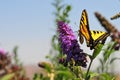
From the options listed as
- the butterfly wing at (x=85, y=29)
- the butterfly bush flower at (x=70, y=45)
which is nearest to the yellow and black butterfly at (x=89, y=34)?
the butterfly wing at (x=85, y=29)

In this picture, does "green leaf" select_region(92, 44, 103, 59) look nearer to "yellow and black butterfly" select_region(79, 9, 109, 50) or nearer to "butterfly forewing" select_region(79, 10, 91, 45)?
"yellow and black butterfly" select_region(79, 9, 109, 50)

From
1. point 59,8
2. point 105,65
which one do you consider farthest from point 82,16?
point 59,8

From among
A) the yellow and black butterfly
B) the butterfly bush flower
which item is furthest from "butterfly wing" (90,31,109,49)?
the butterfly bush flower

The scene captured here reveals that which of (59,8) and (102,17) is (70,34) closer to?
(102,17)

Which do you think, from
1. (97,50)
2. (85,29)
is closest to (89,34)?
(85,29)

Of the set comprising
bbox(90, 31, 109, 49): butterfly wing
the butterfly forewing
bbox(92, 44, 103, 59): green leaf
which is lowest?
bbox(92, 44, 103, 59): green leaf

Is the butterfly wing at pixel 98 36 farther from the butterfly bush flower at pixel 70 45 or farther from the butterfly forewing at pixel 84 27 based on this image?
the butterfly bush flower at pixel 70 45

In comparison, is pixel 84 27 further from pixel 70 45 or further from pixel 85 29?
pixel 70 45
